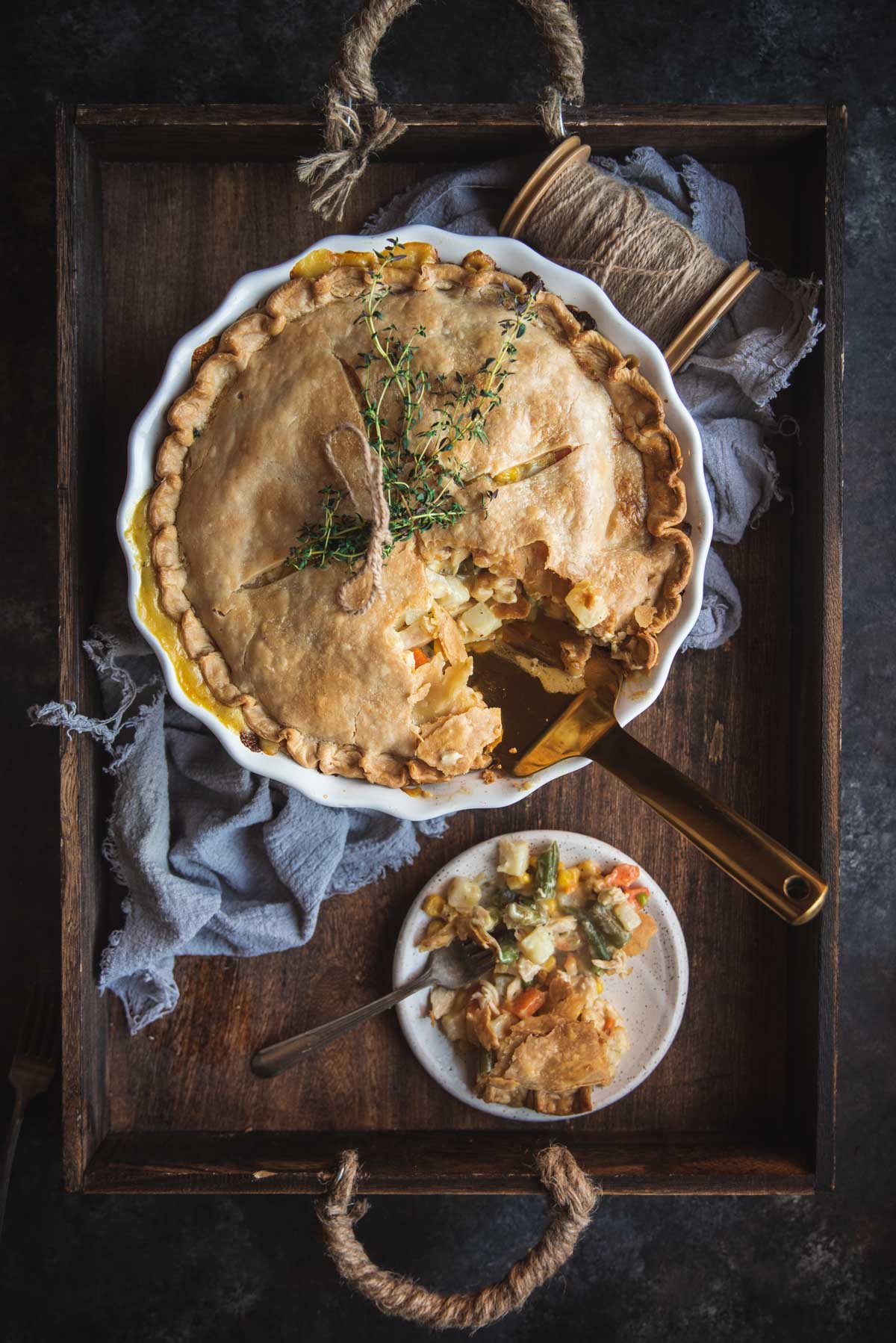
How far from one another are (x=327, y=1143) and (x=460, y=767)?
3.99 feet

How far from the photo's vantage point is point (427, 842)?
279 centimetres

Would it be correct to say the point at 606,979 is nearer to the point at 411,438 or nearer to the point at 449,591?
the point at 449,591

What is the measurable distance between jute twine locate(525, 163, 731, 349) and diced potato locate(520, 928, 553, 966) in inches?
61.4

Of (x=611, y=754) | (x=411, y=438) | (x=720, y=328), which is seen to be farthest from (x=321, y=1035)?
(x=720, y=328)

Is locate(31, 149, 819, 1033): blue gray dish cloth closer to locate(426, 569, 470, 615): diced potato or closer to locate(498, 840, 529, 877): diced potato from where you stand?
locate(498, 840, 529, 877): diced potato

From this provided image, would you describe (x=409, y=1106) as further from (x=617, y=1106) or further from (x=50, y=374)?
(x=50, y=374)

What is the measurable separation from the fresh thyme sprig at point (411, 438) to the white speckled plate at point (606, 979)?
3.18 ft

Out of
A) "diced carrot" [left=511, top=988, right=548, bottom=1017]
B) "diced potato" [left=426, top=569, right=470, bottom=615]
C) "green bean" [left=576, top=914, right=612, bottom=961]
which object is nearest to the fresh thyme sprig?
"diced potato" [left=426, top=569, right=470, bottom=615]

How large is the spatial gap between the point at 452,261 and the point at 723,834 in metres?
1.44

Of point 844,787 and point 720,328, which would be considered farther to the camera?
point 844,787

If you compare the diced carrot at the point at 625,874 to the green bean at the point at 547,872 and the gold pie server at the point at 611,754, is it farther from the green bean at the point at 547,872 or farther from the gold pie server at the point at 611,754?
the gold pie server at the point at 611,754

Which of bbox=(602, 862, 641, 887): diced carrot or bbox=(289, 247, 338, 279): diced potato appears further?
bbox=(602, 862, 641, 887): diced carrot

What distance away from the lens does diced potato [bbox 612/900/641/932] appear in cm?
269

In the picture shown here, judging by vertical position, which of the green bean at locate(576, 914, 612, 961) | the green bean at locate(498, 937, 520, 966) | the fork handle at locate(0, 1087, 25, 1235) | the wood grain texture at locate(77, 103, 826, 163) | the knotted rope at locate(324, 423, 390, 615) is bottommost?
the fork handle at locate(0, 1087, 25, 1235)
